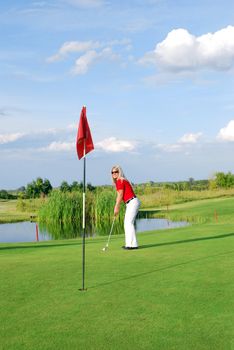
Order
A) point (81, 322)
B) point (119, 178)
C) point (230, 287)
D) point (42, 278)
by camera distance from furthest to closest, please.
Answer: point (119, 178) < point (42, 278) < point (230, 287) < point (81, 322)

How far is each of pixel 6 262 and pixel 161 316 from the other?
5.00 metres

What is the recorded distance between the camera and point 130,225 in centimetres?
1086

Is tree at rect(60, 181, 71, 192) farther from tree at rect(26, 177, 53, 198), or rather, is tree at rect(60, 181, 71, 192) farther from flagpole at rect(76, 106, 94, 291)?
flagpole at rect(76, 106, 94, 291)

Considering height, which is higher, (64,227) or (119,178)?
(119,178)

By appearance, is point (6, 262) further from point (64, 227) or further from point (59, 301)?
point (64, 227)

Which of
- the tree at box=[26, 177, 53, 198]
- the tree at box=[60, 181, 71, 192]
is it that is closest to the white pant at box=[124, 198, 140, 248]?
the tree at box=[60, 181, 71, 192]

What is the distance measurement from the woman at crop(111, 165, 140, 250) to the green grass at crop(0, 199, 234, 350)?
2.20 ft

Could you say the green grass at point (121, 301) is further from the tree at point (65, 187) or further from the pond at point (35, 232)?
the tree at point (65, 187)

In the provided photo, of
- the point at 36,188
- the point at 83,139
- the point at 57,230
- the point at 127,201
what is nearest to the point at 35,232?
the point at 57,230

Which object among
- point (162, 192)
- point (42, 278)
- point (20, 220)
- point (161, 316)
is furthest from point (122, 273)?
point (162, 192)

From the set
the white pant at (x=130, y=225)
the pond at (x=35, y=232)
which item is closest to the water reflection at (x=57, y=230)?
the pond at (x=35, y=232)

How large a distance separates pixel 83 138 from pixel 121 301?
2.69 m

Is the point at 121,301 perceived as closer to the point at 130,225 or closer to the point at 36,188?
the point at 130,225

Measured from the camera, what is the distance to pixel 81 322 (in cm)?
526
